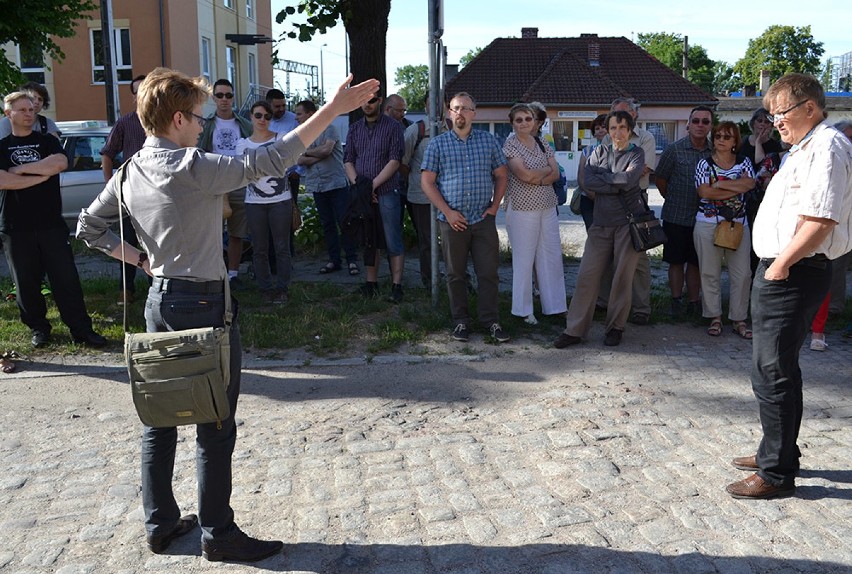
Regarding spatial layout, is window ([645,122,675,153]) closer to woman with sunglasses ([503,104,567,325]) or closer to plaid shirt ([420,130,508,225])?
woman with sunglasses ([503,104,567,325])

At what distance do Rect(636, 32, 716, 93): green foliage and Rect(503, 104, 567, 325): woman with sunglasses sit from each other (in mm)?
79741

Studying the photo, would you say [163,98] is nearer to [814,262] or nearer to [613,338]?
[814,262]

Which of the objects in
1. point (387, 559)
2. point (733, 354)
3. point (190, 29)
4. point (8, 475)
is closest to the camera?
point (387, 559)

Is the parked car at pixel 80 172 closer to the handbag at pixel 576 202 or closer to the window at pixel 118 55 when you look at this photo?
the handbag at pixel 576 202

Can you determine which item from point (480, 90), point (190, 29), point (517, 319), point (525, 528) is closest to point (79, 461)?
point (525, 528)

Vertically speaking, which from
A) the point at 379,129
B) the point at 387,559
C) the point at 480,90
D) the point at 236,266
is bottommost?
the point at 387,559

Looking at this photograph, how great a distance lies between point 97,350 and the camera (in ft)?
24.2

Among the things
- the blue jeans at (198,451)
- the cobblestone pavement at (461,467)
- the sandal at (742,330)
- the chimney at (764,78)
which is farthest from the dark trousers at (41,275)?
the chimney at (764,78)

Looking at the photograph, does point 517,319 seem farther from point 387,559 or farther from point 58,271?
point 387,559

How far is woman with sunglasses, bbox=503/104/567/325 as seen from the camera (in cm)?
779

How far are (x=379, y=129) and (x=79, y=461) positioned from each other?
15.6 ft

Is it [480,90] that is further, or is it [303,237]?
[480,90]

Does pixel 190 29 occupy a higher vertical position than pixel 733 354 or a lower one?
higher

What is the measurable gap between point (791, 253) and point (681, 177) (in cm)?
392
